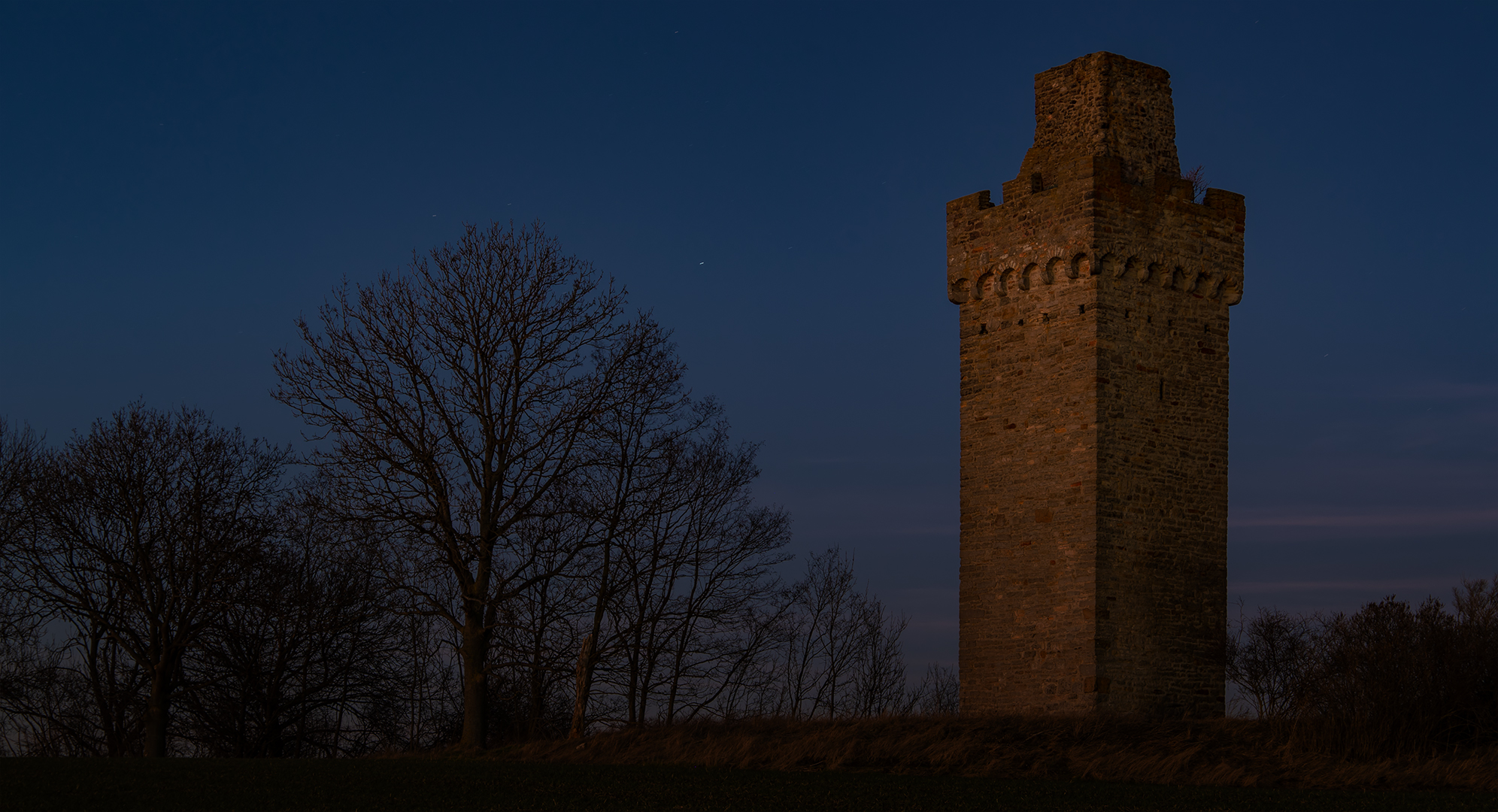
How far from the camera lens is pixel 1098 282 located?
19.2 m

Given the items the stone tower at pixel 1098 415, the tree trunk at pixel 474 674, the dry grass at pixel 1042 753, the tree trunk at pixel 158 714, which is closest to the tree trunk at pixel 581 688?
the tree trunk at pixel 474 674

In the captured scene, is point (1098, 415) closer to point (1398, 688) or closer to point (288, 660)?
point (1398, 688)

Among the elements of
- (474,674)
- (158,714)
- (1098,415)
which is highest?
(1098,415)

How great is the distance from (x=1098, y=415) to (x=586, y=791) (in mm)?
10037

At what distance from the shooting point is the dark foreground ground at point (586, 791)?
10.9 m

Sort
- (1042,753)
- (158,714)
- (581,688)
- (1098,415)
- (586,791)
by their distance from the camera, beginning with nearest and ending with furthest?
(586,791) < (1042,753) < (1098,415) < (581,688) < (158,714)

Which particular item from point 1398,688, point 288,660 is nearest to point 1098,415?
point 1398,688

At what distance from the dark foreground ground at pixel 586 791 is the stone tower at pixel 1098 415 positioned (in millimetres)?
5298

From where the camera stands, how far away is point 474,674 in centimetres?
1955

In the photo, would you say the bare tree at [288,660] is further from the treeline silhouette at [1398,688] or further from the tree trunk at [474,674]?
the treeline silhouette at [1398,688]

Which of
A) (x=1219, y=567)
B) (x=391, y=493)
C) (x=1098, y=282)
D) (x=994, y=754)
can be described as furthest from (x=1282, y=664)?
(x=391, y=493)

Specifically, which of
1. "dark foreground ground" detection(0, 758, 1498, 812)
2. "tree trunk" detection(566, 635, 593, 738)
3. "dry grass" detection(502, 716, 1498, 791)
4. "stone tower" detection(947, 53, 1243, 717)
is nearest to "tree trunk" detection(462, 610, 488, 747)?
"tree trunk" detection(566, 635, 593, 738)

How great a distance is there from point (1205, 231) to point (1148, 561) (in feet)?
17.4

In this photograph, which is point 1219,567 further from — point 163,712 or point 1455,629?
point 163,712
